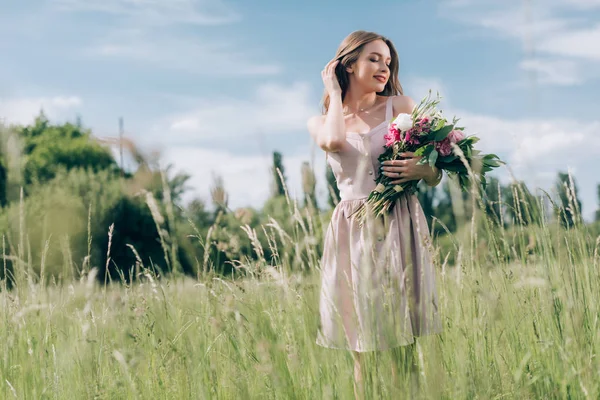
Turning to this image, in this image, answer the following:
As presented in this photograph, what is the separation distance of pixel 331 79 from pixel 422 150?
0.74 metres

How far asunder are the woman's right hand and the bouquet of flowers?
451 mm

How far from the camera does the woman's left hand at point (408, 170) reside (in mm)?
2932

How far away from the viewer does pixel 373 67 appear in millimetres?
3299

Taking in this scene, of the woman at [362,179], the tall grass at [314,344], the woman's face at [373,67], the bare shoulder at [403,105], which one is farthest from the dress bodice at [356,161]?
the tall grass at [314,344]

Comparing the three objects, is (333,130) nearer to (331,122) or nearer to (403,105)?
(331,122)

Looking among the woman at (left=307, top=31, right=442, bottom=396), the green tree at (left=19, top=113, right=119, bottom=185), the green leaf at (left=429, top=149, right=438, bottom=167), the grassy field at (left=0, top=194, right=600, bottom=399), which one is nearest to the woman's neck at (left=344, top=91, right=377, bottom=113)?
the woman at (left=307, top=31, right=442, bottom=396)

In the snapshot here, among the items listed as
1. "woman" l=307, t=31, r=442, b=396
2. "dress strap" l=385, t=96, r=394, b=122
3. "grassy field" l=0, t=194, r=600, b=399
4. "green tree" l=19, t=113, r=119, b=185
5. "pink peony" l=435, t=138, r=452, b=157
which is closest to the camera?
"grassy field" l=0, t=194, r=600, b=399

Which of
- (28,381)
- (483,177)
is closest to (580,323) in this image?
(483,177)

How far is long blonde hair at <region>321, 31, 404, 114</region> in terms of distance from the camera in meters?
3.38

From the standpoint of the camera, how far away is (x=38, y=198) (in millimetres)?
19688

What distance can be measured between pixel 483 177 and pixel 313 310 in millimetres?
1204

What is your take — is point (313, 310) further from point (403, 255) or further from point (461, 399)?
point (461, 399)

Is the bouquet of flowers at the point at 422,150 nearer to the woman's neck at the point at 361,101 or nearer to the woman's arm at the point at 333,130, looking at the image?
the woman's arm at the point at 333,130

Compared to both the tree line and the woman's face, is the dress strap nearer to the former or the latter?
the woman's face
